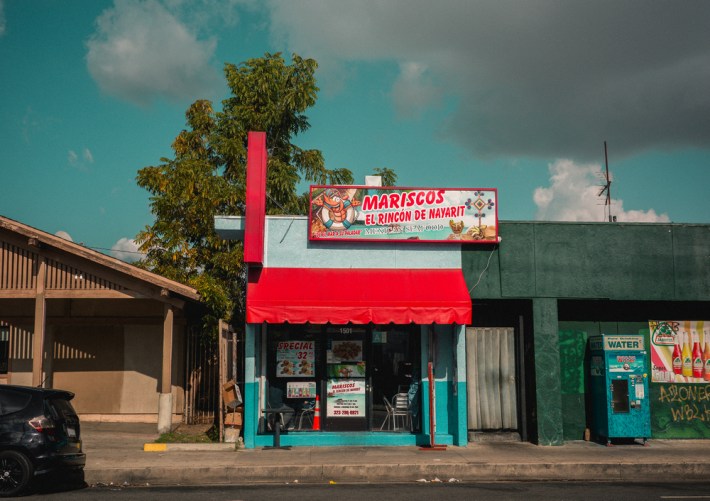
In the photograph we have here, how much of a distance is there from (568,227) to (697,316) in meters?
3.81

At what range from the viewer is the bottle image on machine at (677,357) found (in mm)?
14750

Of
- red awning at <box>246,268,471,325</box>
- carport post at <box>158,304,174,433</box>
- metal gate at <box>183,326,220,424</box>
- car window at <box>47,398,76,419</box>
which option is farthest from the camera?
metal gate at <box>183,326,220,424</box>

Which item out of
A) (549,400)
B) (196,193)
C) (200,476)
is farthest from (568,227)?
(196,193)

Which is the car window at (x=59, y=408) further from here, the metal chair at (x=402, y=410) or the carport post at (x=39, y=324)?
the metal chair at (x=402, y=410)

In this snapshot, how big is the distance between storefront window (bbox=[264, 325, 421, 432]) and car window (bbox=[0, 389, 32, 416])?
5.12 meters

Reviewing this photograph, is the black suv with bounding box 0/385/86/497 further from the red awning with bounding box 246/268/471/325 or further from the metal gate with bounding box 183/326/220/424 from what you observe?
the metal gate with bounding box 183/326/220/424

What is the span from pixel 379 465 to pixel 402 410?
9.37ft

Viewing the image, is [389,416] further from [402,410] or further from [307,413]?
[307,413]

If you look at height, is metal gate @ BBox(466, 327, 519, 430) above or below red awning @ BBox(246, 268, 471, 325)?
below

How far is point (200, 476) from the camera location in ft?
36.1

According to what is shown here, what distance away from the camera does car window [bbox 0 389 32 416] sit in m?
9.64

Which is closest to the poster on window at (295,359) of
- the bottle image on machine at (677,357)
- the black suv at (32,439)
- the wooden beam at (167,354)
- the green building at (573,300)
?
the wooden beam at (167,354)

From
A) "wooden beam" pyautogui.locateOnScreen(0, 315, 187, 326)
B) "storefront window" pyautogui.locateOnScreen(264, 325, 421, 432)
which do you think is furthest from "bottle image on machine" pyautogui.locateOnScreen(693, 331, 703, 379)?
"wooden beam" pyautogui.locateOnScreen(0, 315, 187, 326)

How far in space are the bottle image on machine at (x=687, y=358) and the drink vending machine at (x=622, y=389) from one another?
1364 millimetres
